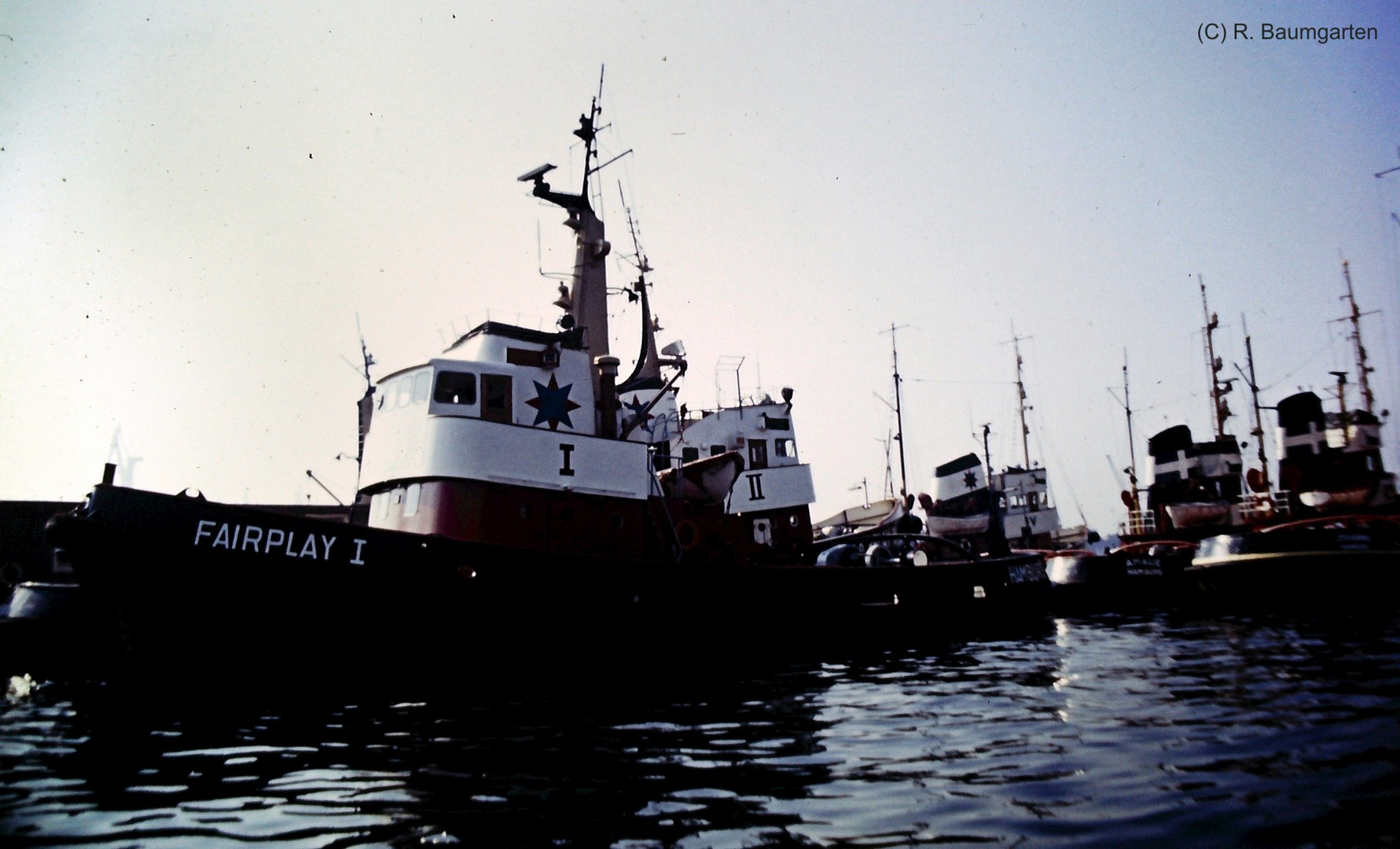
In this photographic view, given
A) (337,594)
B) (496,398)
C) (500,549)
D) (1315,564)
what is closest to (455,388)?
(496,398)

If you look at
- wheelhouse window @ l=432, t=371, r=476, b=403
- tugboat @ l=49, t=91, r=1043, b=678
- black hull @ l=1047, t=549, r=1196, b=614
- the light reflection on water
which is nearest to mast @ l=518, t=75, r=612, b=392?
tugboat @ l=49, t=91, r=1043, b=678

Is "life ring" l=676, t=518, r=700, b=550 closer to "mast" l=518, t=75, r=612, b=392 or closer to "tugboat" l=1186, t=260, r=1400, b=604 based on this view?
"mast" l=518, t=75, r=612, b=392

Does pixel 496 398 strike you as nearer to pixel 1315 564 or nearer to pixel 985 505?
pixel 1315 564

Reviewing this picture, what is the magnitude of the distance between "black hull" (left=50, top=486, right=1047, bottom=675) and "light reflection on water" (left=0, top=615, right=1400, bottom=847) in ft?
2.18

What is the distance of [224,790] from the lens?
5.91m

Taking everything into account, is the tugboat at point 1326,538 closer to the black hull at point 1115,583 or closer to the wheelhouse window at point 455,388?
the black hull at point 1115,583

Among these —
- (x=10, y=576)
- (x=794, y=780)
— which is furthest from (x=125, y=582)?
(x=10, y=576)

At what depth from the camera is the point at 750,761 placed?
6359mm

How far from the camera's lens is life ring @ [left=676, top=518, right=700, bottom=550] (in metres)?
15.8

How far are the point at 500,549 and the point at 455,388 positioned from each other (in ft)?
11.4

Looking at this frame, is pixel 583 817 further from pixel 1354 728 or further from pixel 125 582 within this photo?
pixel 125 582

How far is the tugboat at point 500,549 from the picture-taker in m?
9.71

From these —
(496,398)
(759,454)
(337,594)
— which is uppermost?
(759,454)

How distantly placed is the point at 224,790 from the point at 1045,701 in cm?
754
